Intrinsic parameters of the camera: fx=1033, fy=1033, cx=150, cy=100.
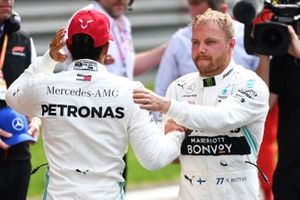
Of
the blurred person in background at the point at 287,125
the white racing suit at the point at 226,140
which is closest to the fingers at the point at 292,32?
the blurred person in background at the point at 287,125

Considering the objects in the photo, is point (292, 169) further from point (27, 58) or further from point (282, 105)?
point (27, 58)

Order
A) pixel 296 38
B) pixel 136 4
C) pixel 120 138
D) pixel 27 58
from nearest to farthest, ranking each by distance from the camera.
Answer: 1. pixel 120 138
2. pixel 296 38
3. pixel 27 58
4. pixel 136 4

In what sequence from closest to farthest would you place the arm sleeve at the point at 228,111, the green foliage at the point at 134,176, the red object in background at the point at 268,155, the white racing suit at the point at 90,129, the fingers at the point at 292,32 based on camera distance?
the white racing suit at the point at 90,129, the arm sleeve at the point at 228,111, the fingers at the point at 292,32, the red object in background at the point at 268,155, the green foliage at the point at 134,176

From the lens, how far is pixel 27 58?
21.7 feet

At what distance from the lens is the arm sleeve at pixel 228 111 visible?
17.4 feet

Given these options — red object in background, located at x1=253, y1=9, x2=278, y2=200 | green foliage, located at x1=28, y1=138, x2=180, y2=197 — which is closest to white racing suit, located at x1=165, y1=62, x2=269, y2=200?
red object in background, located at x1=253, y1=9, x2=278, y2=200

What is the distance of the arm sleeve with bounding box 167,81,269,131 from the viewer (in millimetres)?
5301

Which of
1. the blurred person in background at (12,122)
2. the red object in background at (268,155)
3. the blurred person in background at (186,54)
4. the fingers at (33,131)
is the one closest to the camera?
the blurred person in background at (12,122)

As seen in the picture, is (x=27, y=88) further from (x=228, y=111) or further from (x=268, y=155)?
(x=268, y=155)

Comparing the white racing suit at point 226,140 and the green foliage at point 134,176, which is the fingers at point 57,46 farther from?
the green foliage at point 134,176

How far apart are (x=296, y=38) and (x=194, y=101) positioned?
879mm

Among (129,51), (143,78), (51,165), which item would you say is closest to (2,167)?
(51,165)

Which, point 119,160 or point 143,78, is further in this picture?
point 143,78

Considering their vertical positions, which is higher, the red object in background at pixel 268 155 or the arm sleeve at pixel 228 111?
the arm sleeve at pixel 228 111
